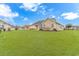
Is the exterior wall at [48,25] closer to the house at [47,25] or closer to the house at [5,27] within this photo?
the house at [47,25]

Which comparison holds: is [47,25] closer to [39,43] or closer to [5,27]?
[39,43]

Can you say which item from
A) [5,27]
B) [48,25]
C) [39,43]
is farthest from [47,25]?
[5,27]

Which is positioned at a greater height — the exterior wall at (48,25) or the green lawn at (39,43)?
the exterior wall at (48,25)

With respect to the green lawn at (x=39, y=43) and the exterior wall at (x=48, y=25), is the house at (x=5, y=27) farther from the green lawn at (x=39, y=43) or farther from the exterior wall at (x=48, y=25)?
the exterior wall at (x=48, y=25)

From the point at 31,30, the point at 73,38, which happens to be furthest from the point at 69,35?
the point at 31,30

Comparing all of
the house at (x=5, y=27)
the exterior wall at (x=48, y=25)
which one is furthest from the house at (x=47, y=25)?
the house at (x=5, y=27)

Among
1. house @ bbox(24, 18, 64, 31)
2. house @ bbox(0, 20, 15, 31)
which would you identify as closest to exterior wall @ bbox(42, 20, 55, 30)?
house @ bbox(24, 18, 64, 31)
